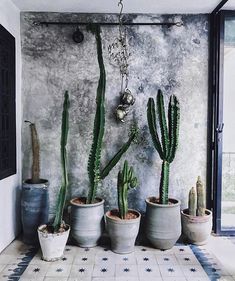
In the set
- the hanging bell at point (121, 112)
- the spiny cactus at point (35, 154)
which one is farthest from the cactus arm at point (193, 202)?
the spiny cactus at point (35, 154)

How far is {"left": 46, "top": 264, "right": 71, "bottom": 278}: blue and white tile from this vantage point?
247 cm

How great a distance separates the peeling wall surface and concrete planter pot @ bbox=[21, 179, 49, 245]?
36 cm

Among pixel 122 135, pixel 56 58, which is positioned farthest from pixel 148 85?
pixel 56 58

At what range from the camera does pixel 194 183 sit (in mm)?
3461

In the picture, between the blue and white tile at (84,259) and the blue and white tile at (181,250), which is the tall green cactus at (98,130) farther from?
the blue and white tile at (181,250)

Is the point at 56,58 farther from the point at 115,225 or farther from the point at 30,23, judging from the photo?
the point at 115,225

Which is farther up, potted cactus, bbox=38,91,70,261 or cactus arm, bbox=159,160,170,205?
cactus arm, bbox=159,160,170,205

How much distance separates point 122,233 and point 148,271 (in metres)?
0.45

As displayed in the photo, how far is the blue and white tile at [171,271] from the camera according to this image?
2.49 meters

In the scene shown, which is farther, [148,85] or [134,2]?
[148,85]

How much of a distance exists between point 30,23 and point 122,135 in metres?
1.78

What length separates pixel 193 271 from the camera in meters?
2.55

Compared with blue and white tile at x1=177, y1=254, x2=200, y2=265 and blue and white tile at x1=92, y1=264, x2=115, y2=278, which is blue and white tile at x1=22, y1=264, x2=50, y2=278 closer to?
blue and white tile at x1=92, y1=264, x2=115, y2=278

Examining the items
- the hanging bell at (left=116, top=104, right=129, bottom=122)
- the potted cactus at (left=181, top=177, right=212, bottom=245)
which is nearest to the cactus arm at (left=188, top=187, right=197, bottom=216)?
the potted cactus at (left=181, top=177, right=212, bottom=245)
